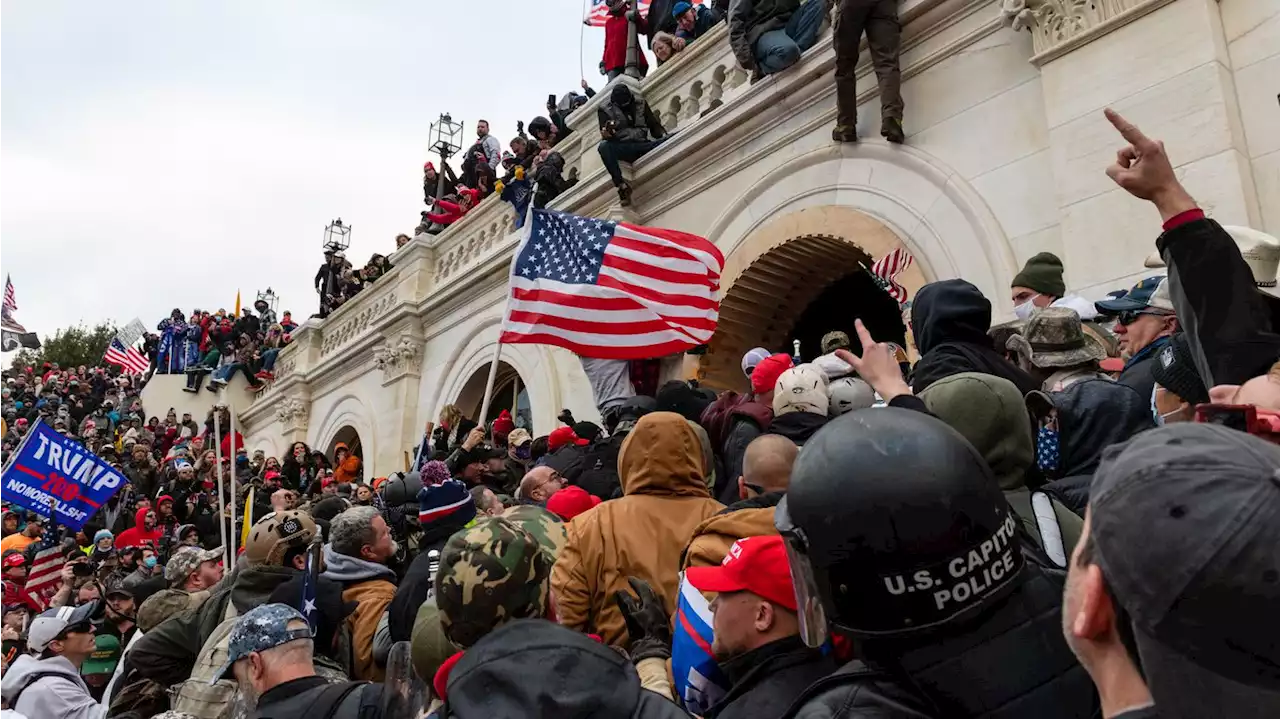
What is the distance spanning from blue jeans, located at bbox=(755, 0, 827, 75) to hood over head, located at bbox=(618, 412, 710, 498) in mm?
6525

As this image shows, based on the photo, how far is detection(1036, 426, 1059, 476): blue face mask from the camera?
117 inches

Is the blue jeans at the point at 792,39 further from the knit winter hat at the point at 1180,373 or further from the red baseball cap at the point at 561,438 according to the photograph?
the knit winter hat at the point at 1180,373

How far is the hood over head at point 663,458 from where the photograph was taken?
3.22 metres

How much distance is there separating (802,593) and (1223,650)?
0.88 meters

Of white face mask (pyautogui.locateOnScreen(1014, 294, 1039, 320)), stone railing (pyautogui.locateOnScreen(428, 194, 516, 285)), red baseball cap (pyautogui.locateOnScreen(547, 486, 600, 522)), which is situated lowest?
red baseball cap (pyautogui.locateOnScreen(547, 486, 600, 522))

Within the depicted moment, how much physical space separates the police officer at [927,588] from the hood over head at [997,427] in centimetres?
69

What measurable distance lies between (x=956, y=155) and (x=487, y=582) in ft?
22.0

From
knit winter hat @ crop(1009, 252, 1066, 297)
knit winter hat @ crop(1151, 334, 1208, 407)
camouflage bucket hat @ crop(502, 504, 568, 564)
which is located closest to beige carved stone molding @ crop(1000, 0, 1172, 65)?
knit winter hat @ crop(1009, 252, 1066, 297)

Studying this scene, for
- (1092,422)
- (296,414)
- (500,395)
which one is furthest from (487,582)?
(296,414)

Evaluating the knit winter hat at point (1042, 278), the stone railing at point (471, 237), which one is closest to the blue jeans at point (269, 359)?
the stone railing at point (471, 237)

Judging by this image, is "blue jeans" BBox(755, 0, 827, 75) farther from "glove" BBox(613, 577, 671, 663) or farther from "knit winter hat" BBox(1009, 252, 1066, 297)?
"glove" BBox(613, 577, 671, 663)

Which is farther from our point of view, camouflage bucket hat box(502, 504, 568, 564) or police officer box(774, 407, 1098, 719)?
camouflage bucket hat box(502, 504, 568, 564)

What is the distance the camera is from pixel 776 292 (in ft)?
31.2

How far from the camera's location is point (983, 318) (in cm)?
357
